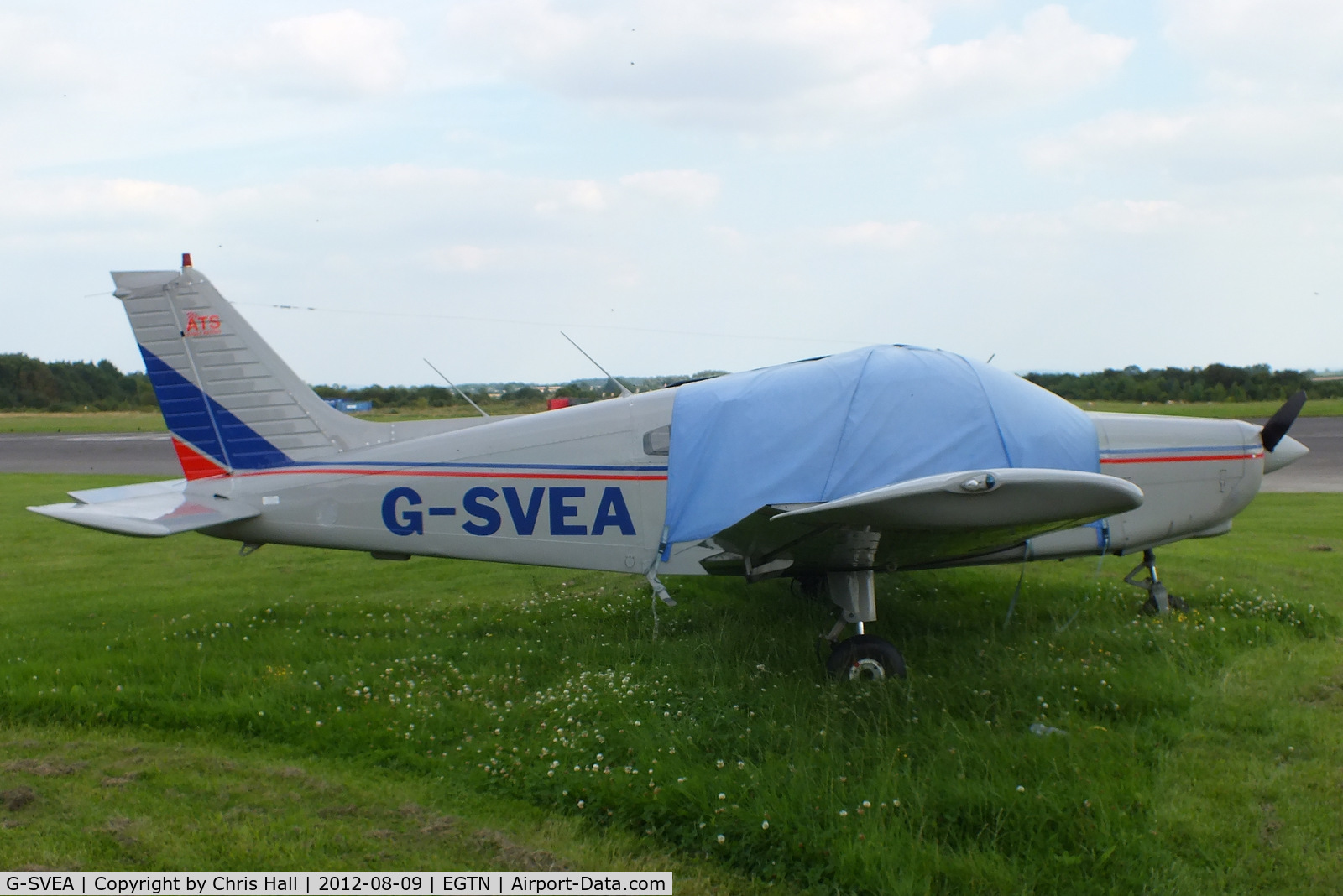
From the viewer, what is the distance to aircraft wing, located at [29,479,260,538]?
5.92m

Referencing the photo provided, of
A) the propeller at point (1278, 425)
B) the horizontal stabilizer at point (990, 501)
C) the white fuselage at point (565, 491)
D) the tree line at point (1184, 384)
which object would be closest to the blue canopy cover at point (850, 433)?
the white fuselage at point (565, 491)

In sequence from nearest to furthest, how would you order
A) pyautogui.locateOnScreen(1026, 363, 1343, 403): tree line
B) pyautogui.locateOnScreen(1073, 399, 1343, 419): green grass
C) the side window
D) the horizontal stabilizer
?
1. the horizontal stabilizer
2. the side window
3. pyautogui.locateOnScreen(1073, 399, 1343, 419): green grass
4. pyautogui.locateOnScreen(1026, 363, 1343, 403): tree line

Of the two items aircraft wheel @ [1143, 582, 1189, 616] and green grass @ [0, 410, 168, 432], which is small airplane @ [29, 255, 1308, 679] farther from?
green grass @ [0, 410, 168, 432]

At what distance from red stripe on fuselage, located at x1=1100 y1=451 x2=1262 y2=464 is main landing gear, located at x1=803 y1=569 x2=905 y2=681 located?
7.05 feet

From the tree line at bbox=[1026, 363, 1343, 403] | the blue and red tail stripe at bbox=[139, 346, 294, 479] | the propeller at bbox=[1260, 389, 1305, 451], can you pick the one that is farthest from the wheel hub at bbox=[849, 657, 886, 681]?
the tree line at bbox=[1026, 363, 1343, 403]

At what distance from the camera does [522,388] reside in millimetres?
10930

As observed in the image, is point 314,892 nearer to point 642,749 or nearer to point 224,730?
point 642,749

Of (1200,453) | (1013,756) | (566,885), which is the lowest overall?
(566,885)

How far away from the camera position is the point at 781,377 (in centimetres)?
614

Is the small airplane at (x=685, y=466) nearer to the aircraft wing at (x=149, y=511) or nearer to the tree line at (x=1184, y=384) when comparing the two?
the aircraft wing at (x=149, y=511)

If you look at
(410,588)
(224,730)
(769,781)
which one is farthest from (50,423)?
(769,781)

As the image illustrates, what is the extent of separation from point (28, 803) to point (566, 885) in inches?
103

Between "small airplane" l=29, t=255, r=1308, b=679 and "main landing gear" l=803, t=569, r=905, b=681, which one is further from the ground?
"small airplane" l=29, t=255, r=1308, b=679

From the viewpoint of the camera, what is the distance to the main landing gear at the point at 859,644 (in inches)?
217
